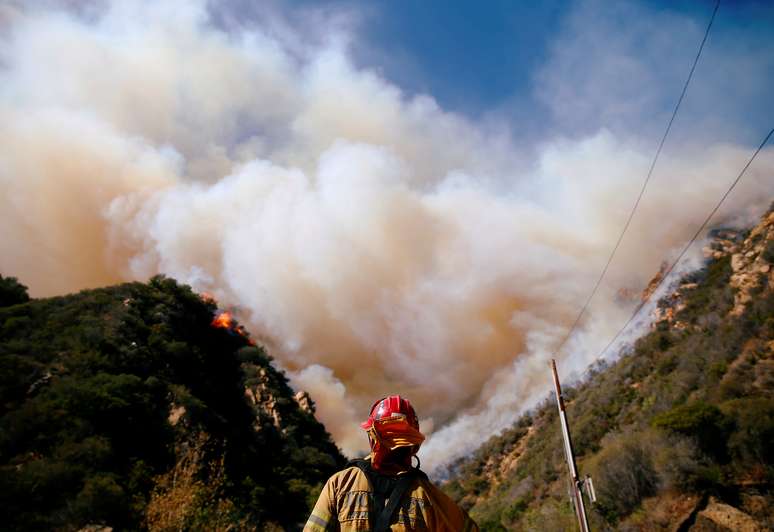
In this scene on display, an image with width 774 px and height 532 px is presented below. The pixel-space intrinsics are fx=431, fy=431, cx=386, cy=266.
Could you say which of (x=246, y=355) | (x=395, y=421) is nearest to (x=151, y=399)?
(x=246, y=355)

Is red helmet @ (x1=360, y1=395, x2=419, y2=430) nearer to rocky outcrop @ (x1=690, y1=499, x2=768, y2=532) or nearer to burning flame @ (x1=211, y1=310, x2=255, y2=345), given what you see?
rocky outcrop @ (x1=690, y1=499, x2=768, y2=532)

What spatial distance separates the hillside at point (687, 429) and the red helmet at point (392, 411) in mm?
22763

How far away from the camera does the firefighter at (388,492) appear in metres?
2.93

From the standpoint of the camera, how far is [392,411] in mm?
3381

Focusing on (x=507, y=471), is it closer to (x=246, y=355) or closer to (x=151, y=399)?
(x=246, y=355)

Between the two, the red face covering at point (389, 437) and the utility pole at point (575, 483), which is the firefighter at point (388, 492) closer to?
the red face covering at point (389, 437)

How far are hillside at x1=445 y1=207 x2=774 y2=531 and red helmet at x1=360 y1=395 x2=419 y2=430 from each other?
22.8 metres

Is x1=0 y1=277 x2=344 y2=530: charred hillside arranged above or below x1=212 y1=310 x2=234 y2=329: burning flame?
below

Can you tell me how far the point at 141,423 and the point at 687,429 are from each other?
32.8 meters

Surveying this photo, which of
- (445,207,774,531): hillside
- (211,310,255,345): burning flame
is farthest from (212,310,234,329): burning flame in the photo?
(445,207,774,531): hillside

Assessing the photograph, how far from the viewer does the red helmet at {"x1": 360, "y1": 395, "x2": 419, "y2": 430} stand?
337 centimetres

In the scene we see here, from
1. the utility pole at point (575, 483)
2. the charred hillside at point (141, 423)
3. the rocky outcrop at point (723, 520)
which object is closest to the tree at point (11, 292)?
the charred hillside at point (141, 423)

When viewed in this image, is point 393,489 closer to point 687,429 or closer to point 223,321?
point 687,429

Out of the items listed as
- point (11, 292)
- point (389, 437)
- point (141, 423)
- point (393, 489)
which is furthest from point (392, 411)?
point (11, 292)
